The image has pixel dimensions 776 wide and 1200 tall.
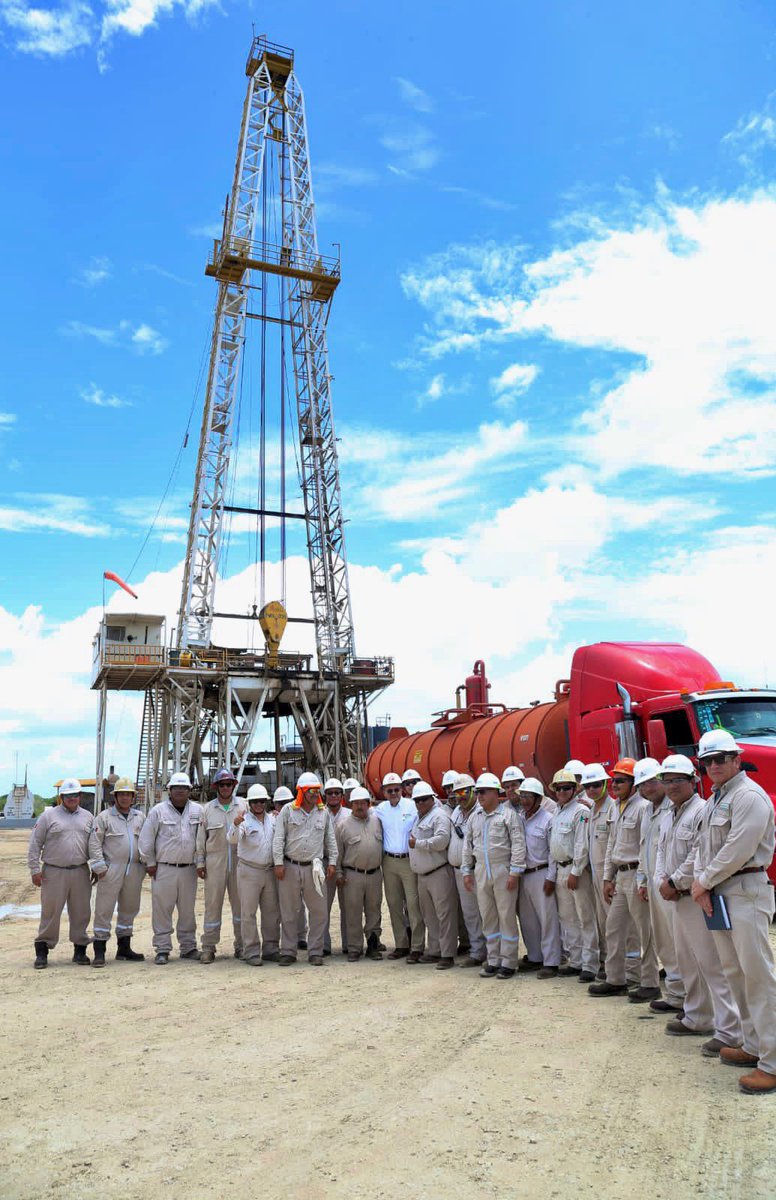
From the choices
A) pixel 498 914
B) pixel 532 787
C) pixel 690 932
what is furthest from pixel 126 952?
pixel 690 932

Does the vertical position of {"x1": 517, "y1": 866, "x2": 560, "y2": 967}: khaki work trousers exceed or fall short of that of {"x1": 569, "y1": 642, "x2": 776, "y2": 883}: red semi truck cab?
it falls short

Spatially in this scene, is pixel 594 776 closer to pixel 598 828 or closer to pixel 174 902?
pixel 598 828

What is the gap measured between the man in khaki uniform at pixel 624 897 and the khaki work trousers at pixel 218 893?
4.06m

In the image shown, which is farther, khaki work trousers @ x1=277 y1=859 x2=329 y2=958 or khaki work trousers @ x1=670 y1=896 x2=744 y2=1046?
khaki work trousers @ x1=277 y1=859 x2=329 y2=958

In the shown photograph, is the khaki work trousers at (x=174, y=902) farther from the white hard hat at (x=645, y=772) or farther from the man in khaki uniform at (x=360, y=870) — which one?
the white hard hat at (x=645, y=772)

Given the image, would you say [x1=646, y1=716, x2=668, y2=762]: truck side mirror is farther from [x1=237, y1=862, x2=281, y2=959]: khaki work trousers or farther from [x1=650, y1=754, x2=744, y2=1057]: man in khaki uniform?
[x1=237, y1=862, x2=281, y2=959]: khaki work trousers

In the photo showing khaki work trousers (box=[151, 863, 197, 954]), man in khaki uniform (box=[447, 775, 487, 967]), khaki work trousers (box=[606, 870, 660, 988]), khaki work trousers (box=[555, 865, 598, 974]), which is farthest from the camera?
khaki work trousers (box=[151, 863, 197, 954])

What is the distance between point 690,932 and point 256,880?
5.02 meters

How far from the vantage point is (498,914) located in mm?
8539

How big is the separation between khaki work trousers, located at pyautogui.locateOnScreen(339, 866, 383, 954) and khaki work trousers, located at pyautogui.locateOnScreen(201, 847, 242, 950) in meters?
1.15

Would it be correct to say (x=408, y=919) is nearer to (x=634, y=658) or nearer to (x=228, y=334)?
(x=634, y=658)

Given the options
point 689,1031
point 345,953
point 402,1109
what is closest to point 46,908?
point 345,953

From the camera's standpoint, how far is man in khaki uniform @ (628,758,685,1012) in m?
6.61

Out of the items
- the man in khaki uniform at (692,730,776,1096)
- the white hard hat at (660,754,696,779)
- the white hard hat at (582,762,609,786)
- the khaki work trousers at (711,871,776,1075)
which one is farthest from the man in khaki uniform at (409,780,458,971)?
the khaki work trousers at (711,871,776,1075)
